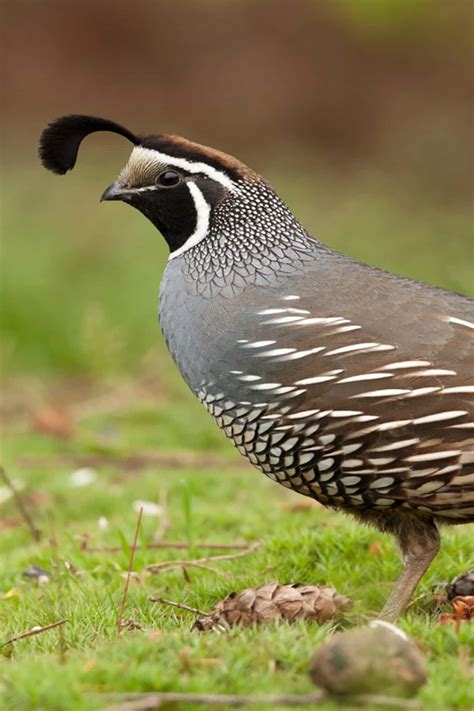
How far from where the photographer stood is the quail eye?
5.61m

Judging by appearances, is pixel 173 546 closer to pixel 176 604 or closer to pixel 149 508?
pixel 149 508

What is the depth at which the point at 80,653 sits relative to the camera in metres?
4.05

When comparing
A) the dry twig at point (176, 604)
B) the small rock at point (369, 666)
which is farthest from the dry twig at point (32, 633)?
the small rock at point (369, 666)

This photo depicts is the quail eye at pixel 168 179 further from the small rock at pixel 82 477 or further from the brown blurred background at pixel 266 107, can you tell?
the brown blurred background at pixel 266 107

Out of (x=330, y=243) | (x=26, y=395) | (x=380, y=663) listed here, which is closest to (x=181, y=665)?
(x=380, y=663)

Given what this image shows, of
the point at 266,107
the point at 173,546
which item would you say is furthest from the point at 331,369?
the point at 266,107

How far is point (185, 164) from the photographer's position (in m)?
5.58

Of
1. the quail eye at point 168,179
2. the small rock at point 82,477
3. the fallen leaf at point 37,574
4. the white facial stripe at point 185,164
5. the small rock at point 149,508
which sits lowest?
the fallen leaf at point 37,574

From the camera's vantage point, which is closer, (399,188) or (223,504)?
(223,504)

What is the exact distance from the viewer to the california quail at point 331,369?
462 centimetres

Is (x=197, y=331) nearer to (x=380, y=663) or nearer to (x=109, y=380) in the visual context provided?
(x=380, y=663)

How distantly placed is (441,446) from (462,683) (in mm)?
1167

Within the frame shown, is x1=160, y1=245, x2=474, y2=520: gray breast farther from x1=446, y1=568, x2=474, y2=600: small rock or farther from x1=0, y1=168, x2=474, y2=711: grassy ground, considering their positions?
x1=0, y1=168, x2=474, y2=711: grassy ground

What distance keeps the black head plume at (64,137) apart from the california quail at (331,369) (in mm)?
462
